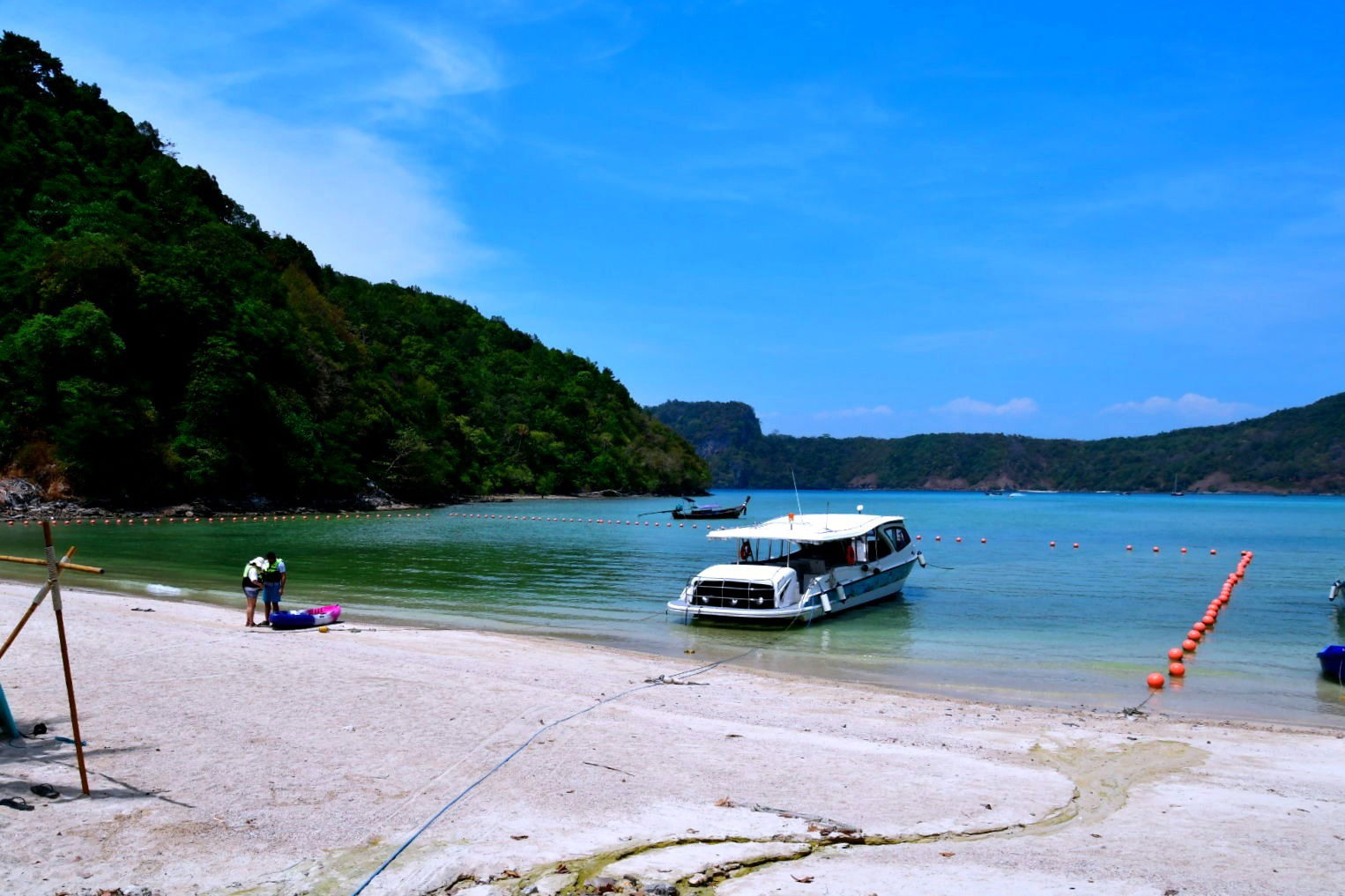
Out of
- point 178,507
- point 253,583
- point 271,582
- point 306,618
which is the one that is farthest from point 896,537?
point 178,507

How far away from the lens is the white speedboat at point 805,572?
20141 mm

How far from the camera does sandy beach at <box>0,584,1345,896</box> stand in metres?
5.74

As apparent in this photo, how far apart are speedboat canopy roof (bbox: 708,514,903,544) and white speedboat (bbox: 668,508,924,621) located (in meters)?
0.02

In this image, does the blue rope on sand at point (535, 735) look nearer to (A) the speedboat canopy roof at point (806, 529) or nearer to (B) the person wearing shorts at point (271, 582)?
(A) the speedboat canopy roof at point (806, 529)

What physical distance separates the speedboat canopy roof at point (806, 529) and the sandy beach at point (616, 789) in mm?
8835

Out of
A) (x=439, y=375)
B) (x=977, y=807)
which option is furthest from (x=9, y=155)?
(x=977, y=807)

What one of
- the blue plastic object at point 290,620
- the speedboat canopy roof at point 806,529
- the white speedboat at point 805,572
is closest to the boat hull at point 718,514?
the white speedboat at point 805,572

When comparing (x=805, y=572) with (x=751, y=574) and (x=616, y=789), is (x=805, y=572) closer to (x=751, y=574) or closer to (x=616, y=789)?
(x=751, y=574)

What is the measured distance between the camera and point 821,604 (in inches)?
833

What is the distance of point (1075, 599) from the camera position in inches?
1060

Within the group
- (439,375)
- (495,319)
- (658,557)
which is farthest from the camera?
(495,319)

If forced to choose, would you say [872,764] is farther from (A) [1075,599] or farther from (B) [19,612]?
(A) [1075,599]

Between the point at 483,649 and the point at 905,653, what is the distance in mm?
8420

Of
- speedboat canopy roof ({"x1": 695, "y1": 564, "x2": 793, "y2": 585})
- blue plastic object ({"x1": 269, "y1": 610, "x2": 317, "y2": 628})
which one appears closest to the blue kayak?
speedboat canopy roof ({"x1": 695, "y1": 564, "x2": 793, "y2": 585})
